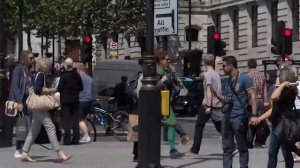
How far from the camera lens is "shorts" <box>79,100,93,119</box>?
72.6 feet

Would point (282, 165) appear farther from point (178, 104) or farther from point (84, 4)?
point (84, 4)

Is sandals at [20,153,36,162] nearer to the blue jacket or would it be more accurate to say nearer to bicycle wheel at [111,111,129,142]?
the blue jacket

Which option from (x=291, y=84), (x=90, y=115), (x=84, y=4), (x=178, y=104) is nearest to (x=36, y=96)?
(x=291, y=84)

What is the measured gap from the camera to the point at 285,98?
12.7 metres

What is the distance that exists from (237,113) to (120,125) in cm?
988

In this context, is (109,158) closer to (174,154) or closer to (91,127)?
(174,154)

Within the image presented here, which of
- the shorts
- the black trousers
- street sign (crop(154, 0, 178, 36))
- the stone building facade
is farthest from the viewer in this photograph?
the stone building facade

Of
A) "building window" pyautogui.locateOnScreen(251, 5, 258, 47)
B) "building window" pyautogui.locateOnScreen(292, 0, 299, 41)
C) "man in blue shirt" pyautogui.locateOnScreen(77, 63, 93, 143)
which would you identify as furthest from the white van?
"building window" pyautogui.locateOnScreen(251, 5, 258, 47)

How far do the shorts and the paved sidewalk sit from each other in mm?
1446

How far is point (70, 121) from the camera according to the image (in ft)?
69.3

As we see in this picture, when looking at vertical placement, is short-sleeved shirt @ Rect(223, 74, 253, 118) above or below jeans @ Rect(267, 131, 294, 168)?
above

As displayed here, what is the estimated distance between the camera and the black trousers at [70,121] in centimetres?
2105

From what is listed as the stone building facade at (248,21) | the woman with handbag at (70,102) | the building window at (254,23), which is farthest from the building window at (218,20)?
the woman with handbag at (70,102)

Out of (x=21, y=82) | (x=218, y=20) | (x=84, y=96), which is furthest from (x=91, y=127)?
(x=218, y=20)
